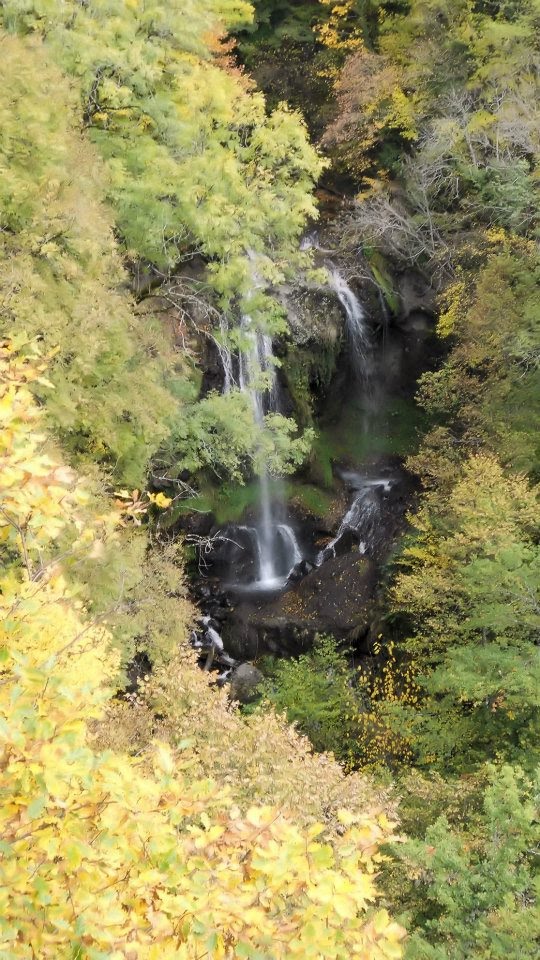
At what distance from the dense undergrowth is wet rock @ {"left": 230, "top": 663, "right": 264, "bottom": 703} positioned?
934 mm

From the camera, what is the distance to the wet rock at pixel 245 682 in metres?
15.5

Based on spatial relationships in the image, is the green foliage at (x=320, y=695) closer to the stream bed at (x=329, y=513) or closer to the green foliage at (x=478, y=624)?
the stream bed at (x=329, y=513)

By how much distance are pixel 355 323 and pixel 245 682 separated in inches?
503

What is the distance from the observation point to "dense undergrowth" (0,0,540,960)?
2.88m

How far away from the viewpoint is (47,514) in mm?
2965

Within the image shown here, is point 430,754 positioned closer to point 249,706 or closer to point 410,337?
point 249,706

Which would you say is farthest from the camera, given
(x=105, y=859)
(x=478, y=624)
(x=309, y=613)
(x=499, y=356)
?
(x=309, y=613)

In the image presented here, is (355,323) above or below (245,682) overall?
above

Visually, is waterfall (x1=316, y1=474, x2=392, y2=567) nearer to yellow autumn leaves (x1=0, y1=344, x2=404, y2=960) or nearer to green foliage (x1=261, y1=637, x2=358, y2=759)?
green foliage (x1=261, y1=637, x2=358, y2=759)

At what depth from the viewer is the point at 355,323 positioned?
858 inches

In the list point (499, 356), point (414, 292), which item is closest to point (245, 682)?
point (499, 356)

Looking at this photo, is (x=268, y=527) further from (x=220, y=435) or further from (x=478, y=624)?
(x=478, y=624)

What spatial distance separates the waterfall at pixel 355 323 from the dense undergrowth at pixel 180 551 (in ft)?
4.95

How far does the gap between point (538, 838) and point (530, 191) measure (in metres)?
14.2
